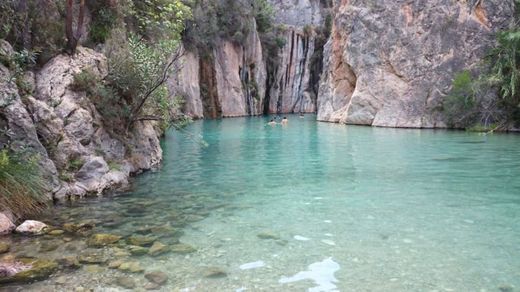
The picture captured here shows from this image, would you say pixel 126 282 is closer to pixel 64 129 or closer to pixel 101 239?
pixel 101 239

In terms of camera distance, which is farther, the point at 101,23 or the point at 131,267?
the point at 101,23

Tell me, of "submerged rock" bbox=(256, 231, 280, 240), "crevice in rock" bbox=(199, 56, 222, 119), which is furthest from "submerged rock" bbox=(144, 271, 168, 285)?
"crevice in rock" bbox=(199, 56, 222, 119)

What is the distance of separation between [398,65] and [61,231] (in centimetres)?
2708

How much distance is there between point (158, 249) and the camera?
20.3ft

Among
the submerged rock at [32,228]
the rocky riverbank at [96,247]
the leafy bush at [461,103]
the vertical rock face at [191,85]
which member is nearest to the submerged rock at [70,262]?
the rocky riverbank at [96,247]

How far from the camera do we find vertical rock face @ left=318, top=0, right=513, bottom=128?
27.7 meters

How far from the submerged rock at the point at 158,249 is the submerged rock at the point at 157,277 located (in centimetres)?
68

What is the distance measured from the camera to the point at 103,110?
1127cm

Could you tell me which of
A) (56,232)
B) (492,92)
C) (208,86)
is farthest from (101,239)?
(208,86)

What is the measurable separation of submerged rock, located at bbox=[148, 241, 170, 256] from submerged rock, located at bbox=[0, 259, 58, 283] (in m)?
1.13

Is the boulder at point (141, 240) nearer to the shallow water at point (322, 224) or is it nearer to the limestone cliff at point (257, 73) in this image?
the shallow water at point (322, 224)

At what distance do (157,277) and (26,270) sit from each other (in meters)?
1.45

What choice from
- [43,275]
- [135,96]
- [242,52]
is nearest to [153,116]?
[135,96]

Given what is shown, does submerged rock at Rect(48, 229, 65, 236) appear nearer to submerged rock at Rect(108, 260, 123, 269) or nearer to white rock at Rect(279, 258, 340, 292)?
submerged rock at Rect(108, 260, 123, 269)
